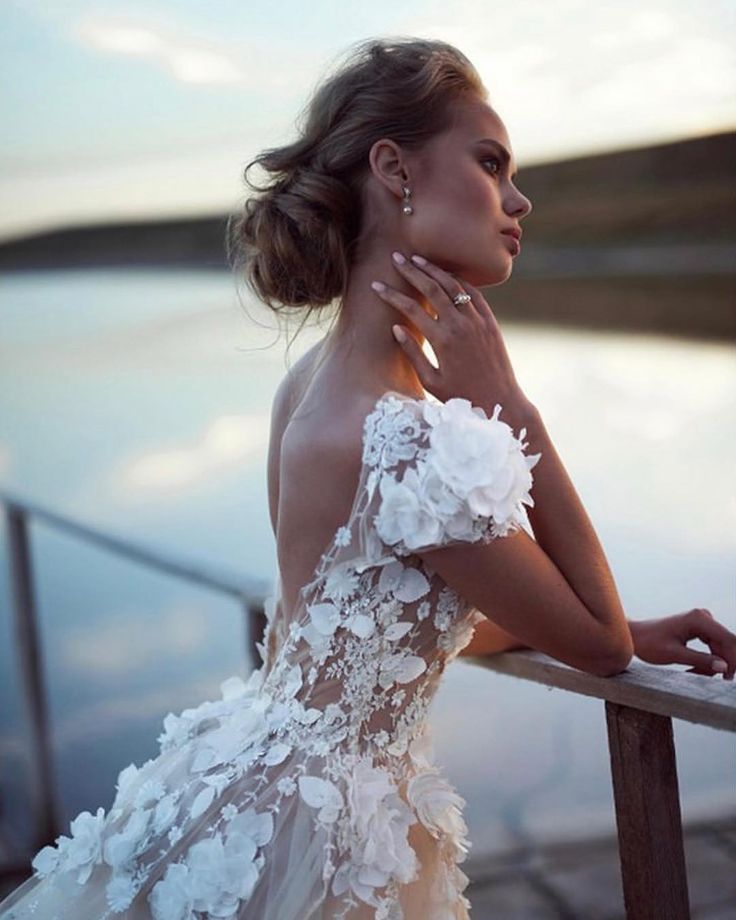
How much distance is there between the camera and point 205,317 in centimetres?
1270

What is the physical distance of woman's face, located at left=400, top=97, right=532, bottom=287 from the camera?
1320 mm

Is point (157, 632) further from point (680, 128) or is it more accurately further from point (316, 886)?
point (316, 886)

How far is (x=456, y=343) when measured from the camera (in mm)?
1262

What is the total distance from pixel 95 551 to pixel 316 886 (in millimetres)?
5445

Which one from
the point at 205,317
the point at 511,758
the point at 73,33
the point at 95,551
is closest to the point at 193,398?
the point at 205,317

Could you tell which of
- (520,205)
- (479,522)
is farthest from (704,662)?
(520,205)

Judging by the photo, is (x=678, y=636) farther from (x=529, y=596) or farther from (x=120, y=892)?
(x=120, y=892)

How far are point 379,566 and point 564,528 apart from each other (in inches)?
7.6

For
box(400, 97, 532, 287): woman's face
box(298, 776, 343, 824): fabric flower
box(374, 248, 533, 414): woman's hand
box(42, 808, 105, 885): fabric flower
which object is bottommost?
box(42, 808, 105, 885): fabric flower

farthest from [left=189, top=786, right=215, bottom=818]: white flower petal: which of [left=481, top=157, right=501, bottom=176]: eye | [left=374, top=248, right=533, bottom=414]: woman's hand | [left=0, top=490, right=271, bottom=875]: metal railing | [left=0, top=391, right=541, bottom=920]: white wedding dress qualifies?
[left=0, top=490, right=271, bottom=875]: metal railing

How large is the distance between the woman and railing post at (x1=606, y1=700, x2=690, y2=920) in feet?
0.24

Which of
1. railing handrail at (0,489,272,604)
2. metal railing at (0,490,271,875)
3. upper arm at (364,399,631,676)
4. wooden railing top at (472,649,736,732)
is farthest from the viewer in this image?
metal railing at (0,490,271,875)

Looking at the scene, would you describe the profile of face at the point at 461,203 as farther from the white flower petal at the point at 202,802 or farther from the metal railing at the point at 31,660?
the metal railing at the point at 31,660

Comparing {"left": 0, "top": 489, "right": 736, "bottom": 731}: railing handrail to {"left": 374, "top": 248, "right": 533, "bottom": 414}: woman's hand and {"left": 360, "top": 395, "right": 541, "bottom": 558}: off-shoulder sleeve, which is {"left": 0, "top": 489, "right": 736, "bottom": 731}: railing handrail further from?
{"left": 374, "top": 248, "right": 533, "bottom": 414}: woman's hand
